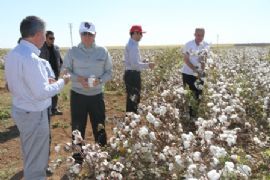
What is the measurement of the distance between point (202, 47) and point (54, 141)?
2.95 metres

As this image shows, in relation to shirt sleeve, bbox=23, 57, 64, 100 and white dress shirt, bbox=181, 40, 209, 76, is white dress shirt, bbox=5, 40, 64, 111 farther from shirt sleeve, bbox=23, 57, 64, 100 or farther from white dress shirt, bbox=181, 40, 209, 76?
white dress shirt, bbox=181, 40, 209, 76

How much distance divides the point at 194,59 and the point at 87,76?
2.83m

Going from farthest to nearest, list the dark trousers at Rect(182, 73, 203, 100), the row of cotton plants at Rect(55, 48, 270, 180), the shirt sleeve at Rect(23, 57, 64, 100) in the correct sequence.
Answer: the dark trousers at Rect(182, 73, 203, 100), the shirt sleeve at Rect(23, 57, 64, 100), the row of cotton plants at Rect(55, 48, 270, 180)

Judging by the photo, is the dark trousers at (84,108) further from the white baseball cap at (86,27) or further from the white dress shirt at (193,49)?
the white dress shirt at (193,49)

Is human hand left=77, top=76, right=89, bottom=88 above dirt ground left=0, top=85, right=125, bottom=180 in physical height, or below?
above

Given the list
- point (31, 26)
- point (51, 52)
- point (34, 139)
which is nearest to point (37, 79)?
point (31, 26)

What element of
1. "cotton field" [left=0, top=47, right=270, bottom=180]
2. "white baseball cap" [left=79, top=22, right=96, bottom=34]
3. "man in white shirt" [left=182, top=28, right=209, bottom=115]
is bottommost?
"cotton field" [left=0, top=47, right=270, bottom=180]

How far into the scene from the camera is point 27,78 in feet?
12.6

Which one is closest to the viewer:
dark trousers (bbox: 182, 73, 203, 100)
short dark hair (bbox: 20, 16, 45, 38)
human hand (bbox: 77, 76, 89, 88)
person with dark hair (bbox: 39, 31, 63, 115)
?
short dark hair (bbox: 20, 16, 45, 38)

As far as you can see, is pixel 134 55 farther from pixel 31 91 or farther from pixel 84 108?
pixel 31 91

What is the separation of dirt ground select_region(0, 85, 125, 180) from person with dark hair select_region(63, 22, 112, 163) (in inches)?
11.8

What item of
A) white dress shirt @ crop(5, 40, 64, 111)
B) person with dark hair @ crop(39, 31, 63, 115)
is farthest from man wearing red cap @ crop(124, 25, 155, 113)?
white dress shirt @ crop(5, 40, 64, 111)

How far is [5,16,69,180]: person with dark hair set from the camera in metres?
3.86

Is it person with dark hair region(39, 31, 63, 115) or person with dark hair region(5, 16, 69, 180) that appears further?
person with dark hair region(39, 31, 63, 115)
